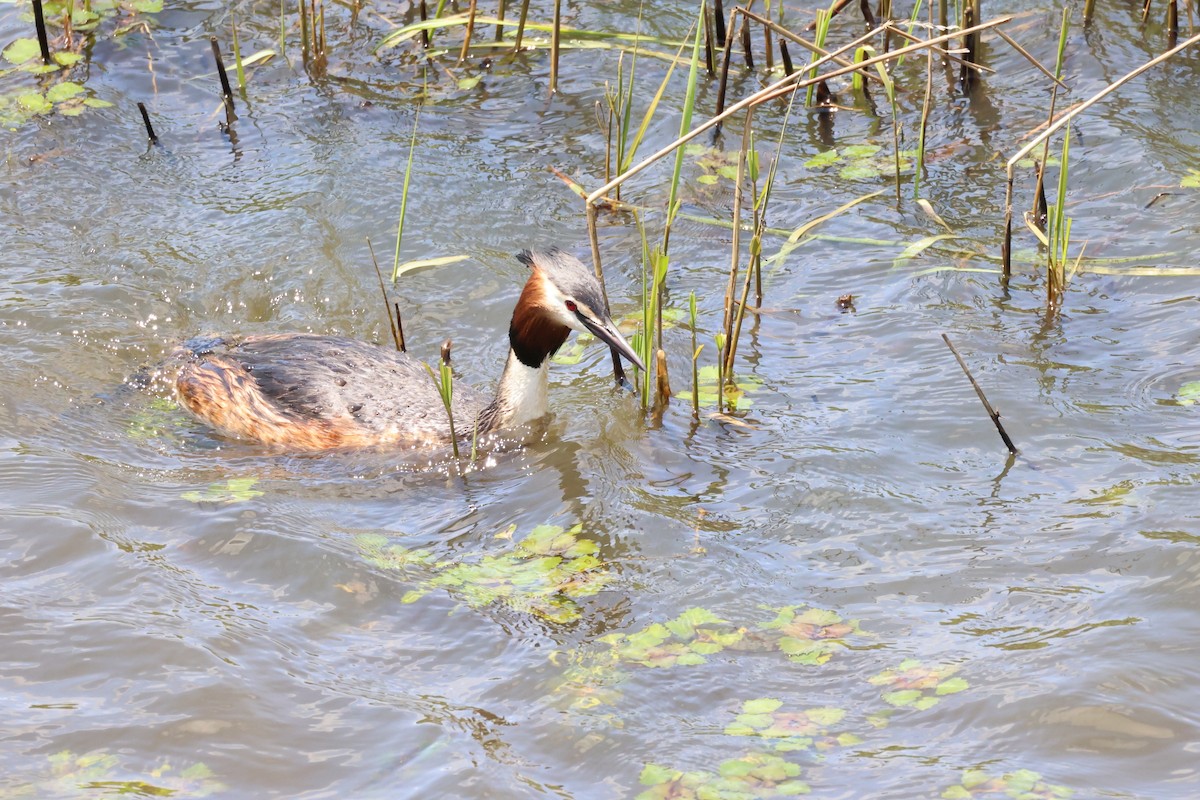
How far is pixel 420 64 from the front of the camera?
30.6ft

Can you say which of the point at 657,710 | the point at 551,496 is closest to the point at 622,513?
the point at 551,496

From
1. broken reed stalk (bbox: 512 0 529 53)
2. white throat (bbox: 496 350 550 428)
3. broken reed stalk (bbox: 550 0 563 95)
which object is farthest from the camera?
broken reed stalk (bbox: 512 0 529 53)

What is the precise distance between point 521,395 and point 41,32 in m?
5.11

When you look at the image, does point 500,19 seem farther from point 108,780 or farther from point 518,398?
point 108,780

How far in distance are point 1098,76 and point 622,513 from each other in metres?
4.94

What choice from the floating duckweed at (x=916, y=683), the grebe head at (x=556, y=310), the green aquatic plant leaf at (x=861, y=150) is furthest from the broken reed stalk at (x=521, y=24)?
the floating duckweed at (x=916, y=683)

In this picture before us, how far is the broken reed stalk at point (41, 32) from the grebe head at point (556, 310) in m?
4.85

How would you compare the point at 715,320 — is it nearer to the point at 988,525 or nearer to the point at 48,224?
the point at 988,525

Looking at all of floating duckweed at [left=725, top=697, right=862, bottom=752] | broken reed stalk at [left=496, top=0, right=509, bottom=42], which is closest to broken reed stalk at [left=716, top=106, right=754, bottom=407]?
floating duckweed at [left=725, top=697, right=862, bottom=752]

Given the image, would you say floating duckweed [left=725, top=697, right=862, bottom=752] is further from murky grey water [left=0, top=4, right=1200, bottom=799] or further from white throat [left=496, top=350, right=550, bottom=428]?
white throat [left=496, top=350, right=550, bottom=428]

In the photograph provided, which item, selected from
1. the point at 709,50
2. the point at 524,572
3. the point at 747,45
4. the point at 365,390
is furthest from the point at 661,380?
the point at 747,45

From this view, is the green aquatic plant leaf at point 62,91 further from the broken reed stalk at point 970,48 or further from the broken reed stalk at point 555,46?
the broken reed stalk at point 970,48

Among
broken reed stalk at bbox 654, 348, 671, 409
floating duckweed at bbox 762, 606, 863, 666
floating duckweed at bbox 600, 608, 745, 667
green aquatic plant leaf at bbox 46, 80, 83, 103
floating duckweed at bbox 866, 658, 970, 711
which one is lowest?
floating duckweed at bbox 600, 608, 745, 667

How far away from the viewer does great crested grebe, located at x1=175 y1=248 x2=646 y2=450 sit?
19.1ft
